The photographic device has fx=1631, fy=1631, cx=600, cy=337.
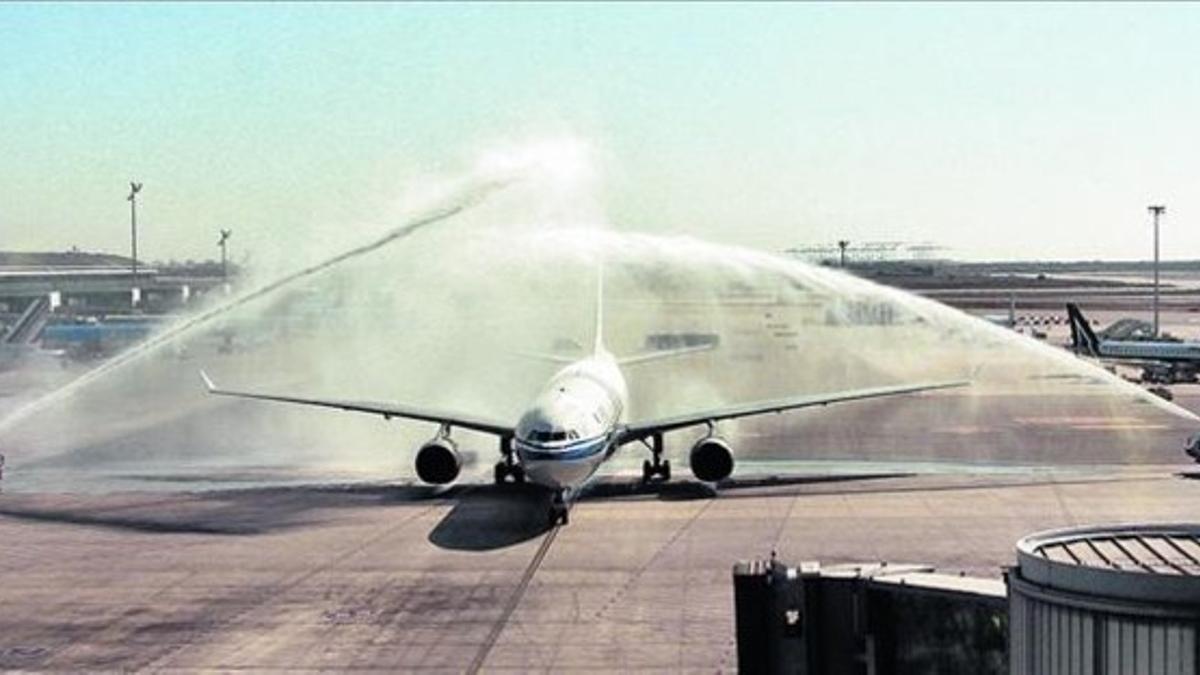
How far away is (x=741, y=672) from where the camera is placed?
18125mm

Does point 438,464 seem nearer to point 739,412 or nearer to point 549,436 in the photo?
point 549,436

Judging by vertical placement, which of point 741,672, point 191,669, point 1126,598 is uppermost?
point 1126,598

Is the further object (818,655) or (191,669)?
(191,669)

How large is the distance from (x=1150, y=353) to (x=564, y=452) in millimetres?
70877

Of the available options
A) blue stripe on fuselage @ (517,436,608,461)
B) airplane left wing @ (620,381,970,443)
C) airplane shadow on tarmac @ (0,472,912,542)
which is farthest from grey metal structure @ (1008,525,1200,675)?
airplane left wing @ (620,381,970,443)

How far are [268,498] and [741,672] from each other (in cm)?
4036

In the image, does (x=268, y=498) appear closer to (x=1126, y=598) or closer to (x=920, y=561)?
(x=920, y=561)

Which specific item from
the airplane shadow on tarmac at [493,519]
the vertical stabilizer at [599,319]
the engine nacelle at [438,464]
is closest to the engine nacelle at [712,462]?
the airplane shadow on tarmac at [493,519]

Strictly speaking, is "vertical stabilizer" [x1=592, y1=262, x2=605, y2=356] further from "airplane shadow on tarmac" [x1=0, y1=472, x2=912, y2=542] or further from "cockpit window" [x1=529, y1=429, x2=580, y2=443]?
"cockpit window" [x1=529, y1=429, x2=580, y2=443]

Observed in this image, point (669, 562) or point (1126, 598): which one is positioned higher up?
point (1126, 598)

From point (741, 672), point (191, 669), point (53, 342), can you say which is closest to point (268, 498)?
point (191, 669)

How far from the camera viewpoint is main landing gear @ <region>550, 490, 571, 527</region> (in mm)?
48406

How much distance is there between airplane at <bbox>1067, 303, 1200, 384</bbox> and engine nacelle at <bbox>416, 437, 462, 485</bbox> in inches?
2623

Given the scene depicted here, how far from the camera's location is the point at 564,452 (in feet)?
155
